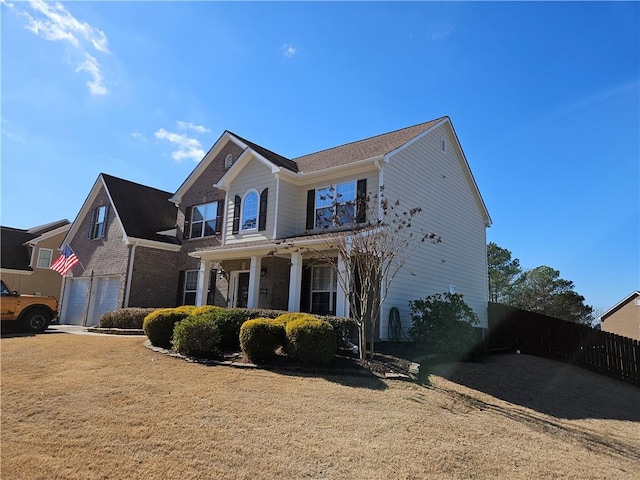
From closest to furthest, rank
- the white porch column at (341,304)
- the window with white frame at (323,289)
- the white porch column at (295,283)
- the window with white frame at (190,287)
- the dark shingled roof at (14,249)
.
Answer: the white porch column at (341,304)
the white porch column at (295,283)
the window with white frame at (323,289)
the window with white frame at (190,287)
the dark shingled roof at (14,249)

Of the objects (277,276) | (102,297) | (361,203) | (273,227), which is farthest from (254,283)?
(102,297)

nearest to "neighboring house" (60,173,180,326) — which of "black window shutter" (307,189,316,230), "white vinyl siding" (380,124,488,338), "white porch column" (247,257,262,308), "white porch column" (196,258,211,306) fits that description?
"white porch column" (196,258,211,306)

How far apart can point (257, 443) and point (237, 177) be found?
47.7 feet

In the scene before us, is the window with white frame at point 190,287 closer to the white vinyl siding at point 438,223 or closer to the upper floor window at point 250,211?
the upper floor window at point 250,211

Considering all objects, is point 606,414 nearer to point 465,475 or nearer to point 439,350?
point 439,350

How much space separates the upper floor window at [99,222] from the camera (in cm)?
2226

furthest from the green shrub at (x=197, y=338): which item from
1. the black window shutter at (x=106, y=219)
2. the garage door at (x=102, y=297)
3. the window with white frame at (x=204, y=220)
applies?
the black window shutter at (x=106, y=219)

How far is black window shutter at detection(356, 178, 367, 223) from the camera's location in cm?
1399

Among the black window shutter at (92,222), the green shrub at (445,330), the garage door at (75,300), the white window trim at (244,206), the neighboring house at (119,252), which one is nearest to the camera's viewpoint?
the green shrub at (445,330)

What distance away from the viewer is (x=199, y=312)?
38.9 ft

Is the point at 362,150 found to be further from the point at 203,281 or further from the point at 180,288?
the point at 180,288

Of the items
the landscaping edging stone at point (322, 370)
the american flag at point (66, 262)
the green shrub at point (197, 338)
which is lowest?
the landscaping edging stone at point (322, 370)

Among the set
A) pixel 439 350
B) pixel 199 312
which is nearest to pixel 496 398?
pixel 439 350

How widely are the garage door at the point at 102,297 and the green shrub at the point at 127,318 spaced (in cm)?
337
